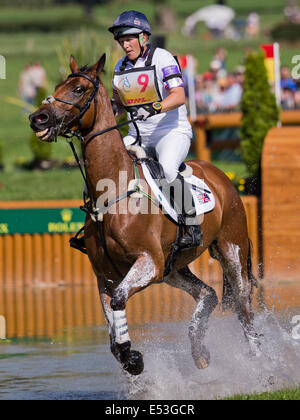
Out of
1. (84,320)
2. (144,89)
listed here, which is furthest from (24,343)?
(144,89)

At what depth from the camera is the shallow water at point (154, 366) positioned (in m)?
8.08

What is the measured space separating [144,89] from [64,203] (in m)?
5.70

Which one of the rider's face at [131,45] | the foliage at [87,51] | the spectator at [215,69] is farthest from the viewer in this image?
the spectator at [215,69]

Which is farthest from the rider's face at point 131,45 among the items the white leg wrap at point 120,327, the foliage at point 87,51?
the foliage at point 87,51

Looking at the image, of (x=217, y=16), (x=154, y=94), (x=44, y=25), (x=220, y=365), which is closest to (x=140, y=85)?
(x=154, y=94)

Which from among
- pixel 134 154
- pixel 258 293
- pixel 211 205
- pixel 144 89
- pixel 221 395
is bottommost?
pixel 258 293

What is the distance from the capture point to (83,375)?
8.84 meters

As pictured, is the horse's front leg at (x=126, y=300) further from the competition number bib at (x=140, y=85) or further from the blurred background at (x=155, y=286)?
the competition number bib at (x=140, y=85)

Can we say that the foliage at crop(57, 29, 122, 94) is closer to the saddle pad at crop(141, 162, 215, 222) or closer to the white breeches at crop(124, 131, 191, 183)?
the saddle pad at crop(141, 162, 215, 222)

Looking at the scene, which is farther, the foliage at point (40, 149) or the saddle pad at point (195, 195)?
the foliage at point (40, 149)

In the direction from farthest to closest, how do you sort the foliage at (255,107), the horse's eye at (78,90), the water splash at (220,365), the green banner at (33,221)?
the foliage at (255,107)
the green banner at (33,221)
the water splash at (220,365)
the horse's eye at (78,90)

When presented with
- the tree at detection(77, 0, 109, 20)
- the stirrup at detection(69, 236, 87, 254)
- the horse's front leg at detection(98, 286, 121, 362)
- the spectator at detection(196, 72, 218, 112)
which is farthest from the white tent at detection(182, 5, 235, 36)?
the horse's front leg at detection(98, 286, 121, 362)

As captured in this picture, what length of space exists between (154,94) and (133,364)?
2.36 meters

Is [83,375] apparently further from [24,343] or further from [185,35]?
[185,35]
